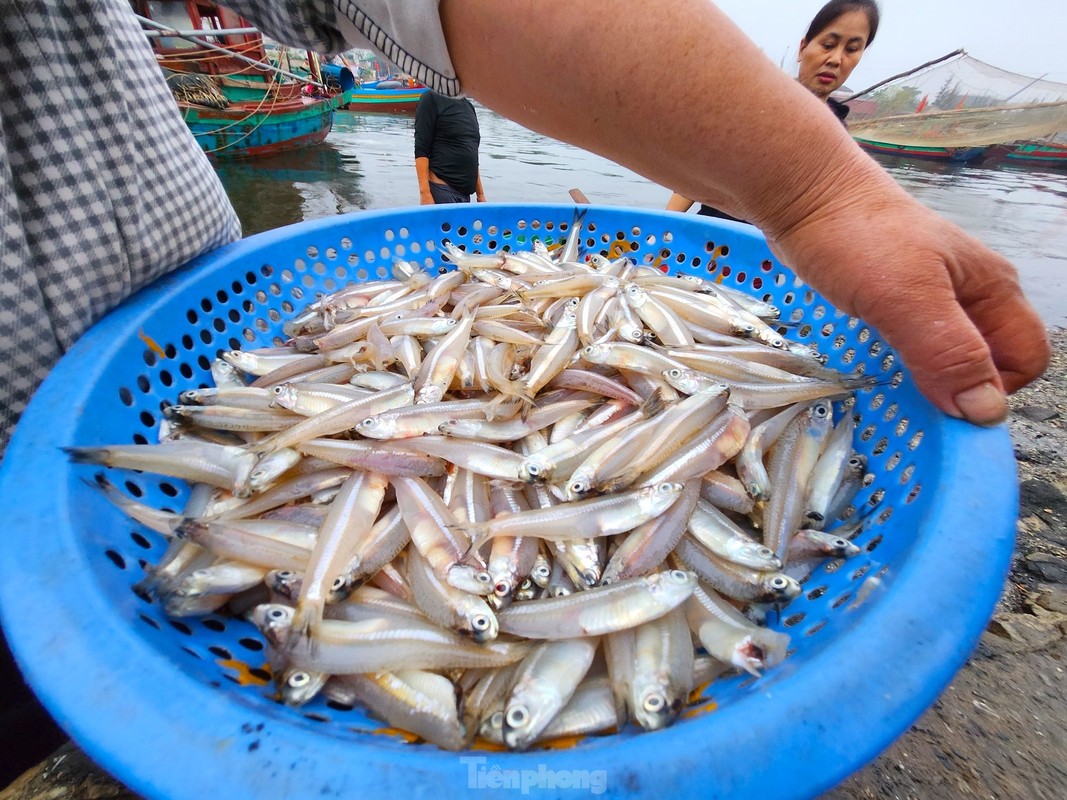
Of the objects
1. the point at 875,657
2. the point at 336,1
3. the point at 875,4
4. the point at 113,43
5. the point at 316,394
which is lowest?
the point at 316,394

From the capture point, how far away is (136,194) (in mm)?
1704

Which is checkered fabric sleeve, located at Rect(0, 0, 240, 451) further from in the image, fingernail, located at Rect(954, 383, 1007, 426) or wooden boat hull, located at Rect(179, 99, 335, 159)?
wooden boat hull, located at Rect(179, 99, 335, 159)

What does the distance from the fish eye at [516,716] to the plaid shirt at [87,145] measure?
4.78 feet

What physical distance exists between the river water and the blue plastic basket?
20.5 ft

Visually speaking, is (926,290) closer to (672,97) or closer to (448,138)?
(672,97)

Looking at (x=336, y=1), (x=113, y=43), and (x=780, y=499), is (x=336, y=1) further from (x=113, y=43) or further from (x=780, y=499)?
(x=780, y=499)

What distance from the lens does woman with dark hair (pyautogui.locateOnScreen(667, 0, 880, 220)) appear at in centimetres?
393

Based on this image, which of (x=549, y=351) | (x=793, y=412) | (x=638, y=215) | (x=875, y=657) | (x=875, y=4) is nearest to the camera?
(x=875, y=657)

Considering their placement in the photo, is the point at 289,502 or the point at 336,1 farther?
the point at 289,502

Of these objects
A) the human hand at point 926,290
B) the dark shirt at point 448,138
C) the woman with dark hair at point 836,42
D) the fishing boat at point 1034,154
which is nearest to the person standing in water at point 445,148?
the dark shirt at point 448,138

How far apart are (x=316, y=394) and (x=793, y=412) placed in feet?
5.77

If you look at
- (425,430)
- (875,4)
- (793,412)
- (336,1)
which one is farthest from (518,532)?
(875,4)

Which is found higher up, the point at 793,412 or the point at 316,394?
the point at 793,412

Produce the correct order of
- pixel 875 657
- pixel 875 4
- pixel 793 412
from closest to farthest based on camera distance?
pixel 875 657
pixel 793 412
pixel 875 4
